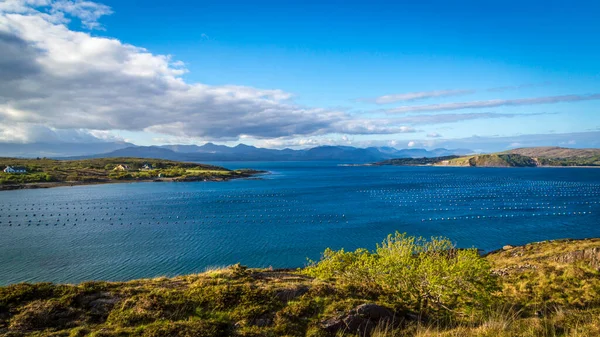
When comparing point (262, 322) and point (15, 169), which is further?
point (15, 169)

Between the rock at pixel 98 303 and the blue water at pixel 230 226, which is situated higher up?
the rock at pixel 98 303

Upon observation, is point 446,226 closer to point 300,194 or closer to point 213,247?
point 213,247

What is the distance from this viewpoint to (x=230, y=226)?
2923 inches

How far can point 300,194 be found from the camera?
432 ft

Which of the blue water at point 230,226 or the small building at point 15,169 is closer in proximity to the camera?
the blue water at point 230,226

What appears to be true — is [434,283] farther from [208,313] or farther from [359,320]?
[208,313]

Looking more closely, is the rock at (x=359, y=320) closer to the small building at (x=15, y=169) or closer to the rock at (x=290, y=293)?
the rock at (x=290, y=293)

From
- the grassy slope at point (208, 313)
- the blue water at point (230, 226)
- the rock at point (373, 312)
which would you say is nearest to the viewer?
the grassy slope at point (208, 313)

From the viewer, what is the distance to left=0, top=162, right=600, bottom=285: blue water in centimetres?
4891

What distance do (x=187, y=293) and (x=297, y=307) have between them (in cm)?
522

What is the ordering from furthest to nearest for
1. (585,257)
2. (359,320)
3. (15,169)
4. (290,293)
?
(15,169)
(585,257)
(290,293)
(359,320)

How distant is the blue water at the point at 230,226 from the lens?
4891cm

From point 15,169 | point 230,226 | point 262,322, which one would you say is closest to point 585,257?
point 262,322

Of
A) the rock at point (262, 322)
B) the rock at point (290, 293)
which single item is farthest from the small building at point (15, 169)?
the rock at point (262, 322)
